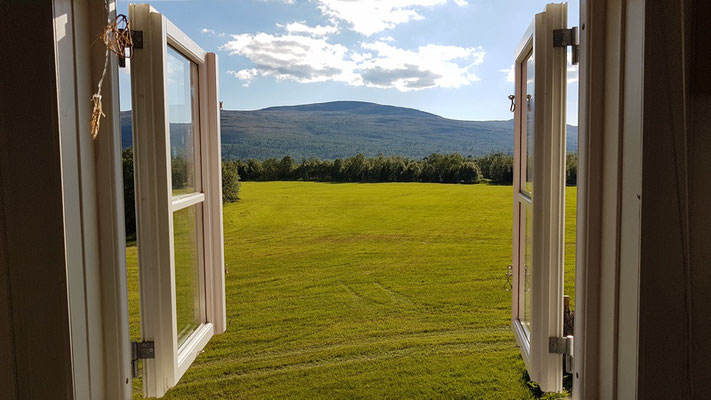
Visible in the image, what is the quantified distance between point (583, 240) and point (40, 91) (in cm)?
113

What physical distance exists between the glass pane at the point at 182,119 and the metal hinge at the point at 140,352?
0.42 meters

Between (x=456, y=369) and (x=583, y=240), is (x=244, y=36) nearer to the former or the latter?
(x=456, y=369)

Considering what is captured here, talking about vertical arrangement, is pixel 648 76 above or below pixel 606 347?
above

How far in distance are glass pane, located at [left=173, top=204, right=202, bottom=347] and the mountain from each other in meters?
5.42

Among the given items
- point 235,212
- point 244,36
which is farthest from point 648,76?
point 244,36

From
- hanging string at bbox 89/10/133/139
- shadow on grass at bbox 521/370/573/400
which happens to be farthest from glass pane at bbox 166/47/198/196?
shadow on grass at bbox 521/370/573/400

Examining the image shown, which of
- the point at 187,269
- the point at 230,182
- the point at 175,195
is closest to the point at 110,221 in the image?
the point at 175,195

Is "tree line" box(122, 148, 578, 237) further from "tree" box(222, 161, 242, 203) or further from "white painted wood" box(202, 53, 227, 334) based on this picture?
"white painted wood" box(202, 53, 227, 334)

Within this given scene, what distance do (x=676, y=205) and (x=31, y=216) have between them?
1.17m

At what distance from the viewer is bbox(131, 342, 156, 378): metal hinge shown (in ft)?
3.53

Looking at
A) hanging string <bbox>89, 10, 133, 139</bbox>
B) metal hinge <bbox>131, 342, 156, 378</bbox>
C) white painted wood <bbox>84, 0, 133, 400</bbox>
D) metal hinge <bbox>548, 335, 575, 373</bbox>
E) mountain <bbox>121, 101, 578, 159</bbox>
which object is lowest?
metal hinge <bbox>548, 335, 575, 373</bbox>

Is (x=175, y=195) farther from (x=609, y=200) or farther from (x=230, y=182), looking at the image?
(x=230, y=182)

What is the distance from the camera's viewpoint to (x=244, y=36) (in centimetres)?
852

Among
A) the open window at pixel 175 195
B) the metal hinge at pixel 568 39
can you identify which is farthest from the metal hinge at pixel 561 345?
the open window at pixel 175 195
